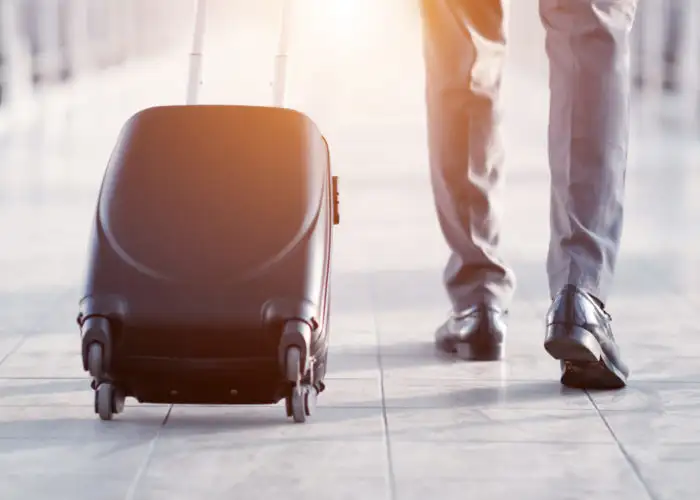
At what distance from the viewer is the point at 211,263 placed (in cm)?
157

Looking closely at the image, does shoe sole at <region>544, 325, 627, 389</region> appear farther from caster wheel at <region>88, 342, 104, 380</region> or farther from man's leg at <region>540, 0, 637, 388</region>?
caster wheel at <region>88, 342, 104, 380</region>

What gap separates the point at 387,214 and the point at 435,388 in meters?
1.95

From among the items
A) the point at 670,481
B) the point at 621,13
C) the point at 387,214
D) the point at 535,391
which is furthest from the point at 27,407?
the point at 387,214

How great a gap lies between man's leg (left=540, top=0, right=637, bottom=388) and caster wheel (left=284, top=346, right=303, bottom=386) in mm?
444

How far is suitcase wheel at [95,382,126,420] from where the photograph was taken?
1.59m

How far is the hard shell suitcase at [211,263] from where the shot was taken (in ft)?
5.06

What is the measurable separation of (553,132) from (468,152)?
0.21 metres

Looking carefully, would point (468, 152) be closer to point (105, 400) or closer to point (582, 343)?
point (582, 343)

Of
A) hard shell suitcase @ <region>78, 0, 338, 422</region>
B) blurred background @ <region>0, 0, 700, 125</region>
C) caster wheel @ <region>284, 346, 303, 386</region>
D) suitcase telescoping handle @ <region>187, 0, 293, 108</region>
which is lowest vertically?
blurred background @ <region>0, 0, 700, 125</region>

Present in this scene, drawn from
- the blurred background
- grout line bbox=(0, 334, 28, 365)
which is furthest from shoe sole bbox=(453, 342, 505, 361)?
the blurred background

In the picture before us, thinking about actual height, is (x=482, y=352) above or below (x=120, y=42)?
above

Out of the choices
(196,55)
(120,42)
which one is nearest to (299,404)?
(196,55)

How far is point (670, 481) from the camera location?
1.45m

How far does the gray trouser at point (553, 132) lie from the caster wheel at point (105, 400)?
2.03ft
